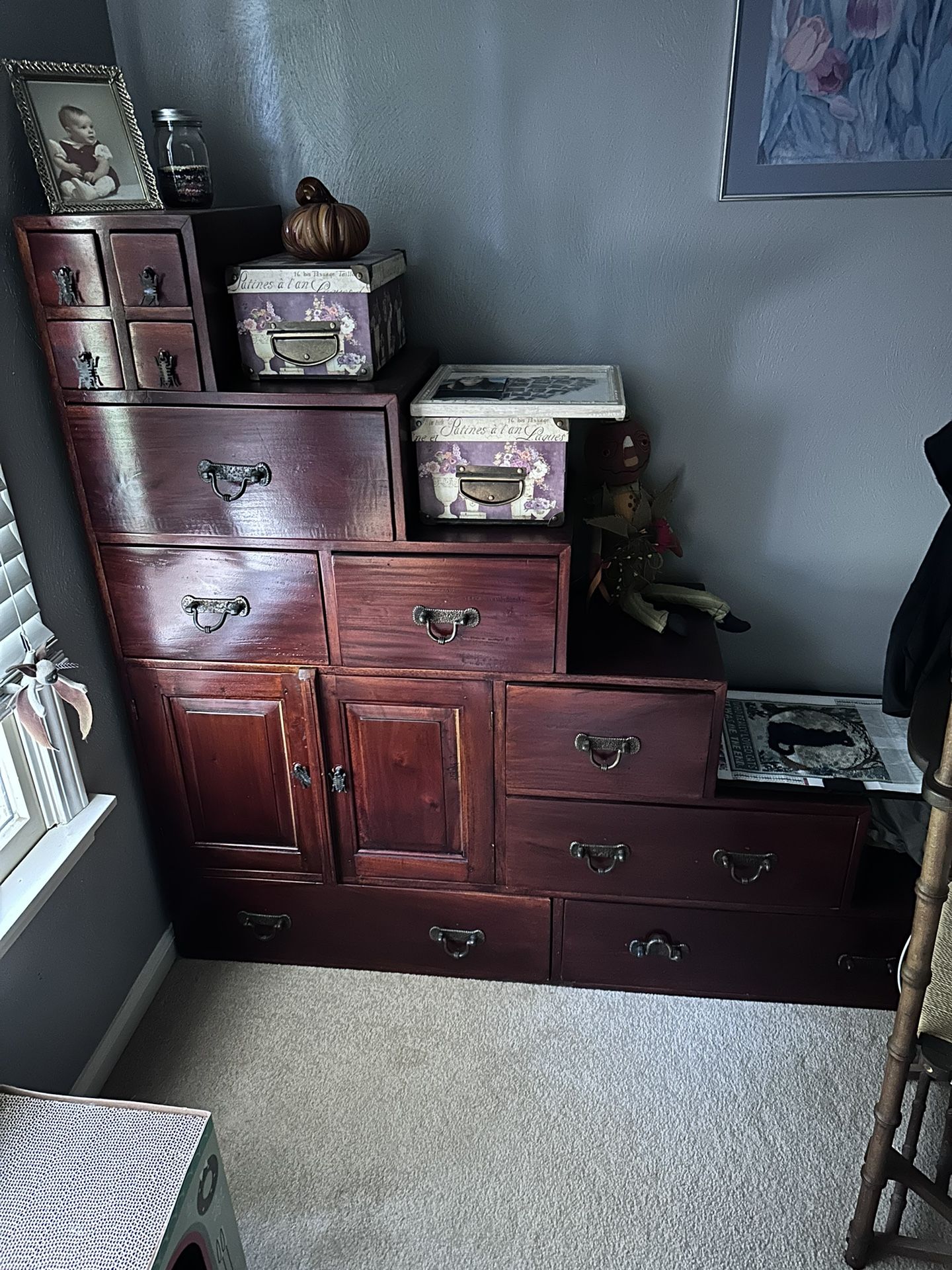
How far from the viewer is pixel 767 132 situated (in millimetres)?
1676

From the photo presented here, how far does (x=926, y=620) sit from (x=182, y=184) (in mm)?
1454

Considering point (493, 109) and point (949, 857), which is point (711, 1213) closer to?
point (949, 857)

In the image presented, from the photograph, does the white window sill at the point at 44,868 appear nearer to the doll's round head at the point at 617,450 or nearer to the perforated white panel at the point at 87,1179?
the perforated white panel at the point at 87,1179

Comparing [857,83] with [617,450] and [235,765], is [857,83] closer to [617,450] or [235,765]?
[617,450]

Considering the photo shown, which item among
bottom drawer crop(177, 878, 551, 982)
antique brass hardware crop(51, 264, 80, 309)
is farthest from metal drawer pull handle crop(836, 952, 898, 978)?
antique brass hardware crop(51, 264, 80, 309)

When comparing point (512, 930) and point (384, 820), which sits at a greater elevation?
point (384, 820)

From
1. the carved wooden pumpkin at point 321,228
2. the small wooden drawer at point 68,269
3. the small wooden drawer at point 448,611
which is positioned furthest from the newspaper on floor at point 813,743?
the small wooden drawer at point 68,269

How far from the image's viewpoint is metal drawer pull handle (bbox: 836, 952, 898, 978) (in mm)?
1872

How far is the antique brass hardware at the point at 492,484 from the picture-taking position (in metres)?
1.65

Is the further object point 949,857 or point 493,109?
point 493,109

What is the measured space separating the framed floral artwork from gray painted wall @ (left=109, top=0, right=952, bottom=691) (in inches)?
1.5

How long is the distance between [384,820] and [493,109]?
1400mm

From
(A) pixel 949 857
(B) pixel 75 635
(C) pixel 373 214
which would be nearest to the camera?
(A) pixel 949 857

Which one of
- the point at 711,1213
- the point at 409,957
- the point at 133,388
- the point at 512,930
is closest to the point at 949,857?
the point at 711,1213
